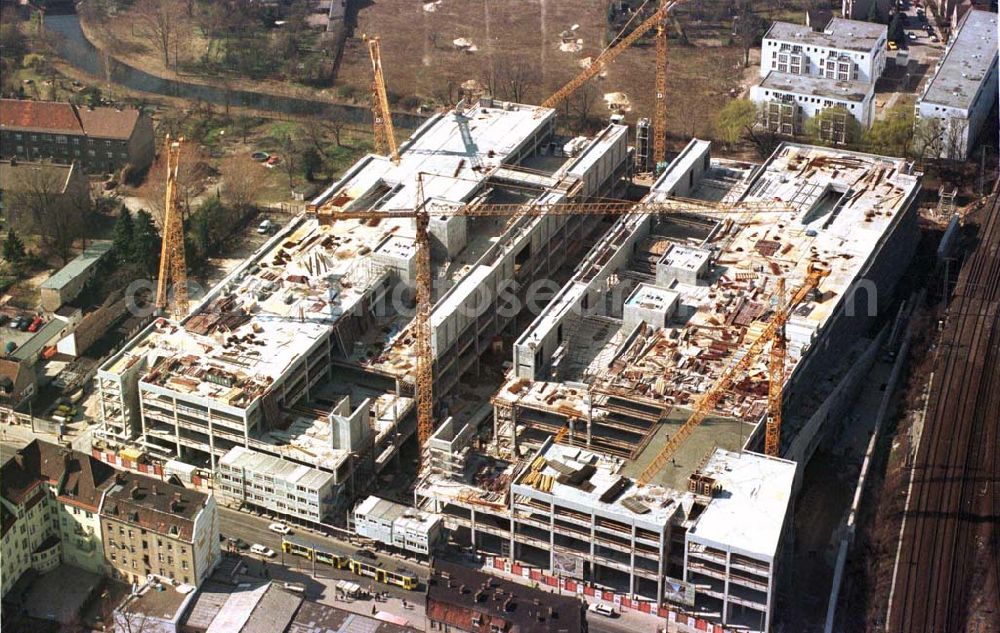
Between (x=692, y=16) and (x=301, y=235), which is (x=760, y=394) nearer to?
(x=301, y=235)

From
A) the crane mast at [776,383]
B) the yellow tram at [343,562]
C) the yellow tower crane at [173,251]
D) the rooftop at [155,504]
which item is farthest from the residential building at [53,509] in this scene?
the crane mast at [776,383]

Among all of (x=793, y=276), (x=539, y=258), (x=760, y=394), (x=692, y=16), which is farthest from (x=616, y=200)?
(x=692, y=16)

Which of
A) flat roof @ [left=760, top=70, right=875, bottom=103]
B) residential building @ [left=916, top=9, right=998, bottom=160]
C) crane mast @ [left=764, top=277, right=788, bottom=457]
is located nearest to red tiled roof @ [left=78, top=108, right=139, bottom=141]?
flat roof @ [left=760, top=70, right=875, bottom=103]

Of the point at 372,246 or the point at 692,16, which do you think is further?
the point at 692,16

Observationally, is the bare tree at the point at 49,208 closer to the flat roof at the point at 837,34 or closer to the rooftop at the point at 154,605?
the rooftop at the point at 154,605

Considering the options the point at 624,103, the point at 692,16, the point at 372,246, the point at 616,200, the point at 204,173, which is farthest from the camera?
the point at 692,16

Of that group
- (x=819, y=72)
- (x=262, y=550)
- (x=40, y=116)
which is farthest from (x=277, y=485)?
(x=819, y=72)
